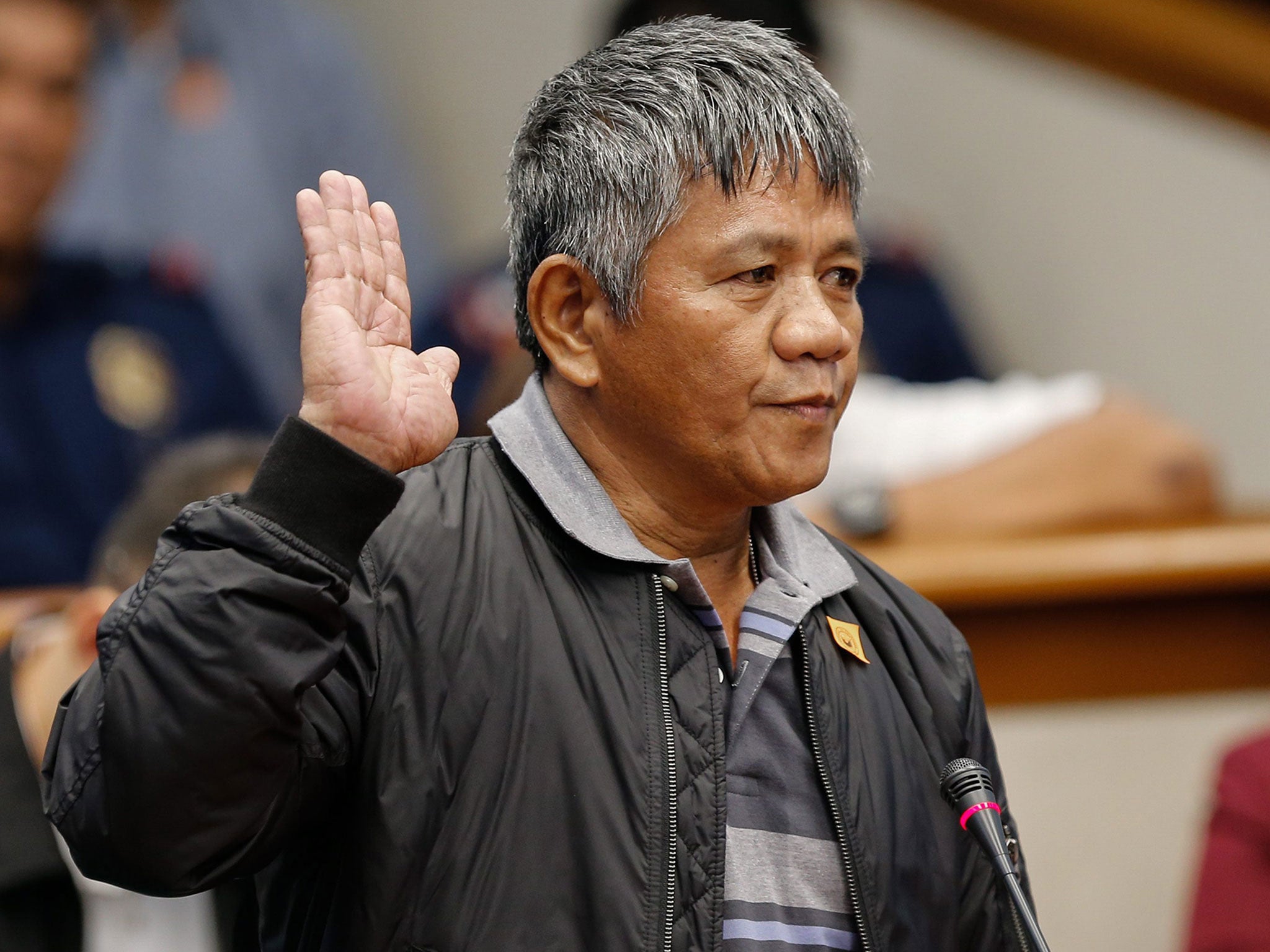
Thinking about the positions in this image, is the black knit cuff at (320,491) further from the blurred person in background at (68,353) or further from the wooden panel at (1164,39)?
the wooden panel at (1164,39)

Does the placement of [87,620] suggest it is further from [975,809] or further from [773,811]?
[975,809]

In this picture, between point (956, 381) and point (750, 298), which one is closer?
point (750, 298)

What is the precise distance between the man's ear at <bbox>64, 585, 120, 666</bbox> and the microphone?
917 millimetres

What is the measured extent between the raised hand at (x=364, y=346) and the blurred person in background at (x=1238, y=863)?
117 cm

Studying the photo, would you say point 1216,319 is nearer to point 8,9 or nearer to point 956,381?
point 956,381

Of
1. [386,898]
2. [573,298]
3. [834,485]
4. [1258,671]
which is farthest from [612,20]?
[386,898]

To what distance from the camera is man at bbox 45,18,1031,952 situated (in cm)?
94

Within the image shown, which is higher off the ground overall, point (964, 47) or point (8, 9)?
point (964, 47)

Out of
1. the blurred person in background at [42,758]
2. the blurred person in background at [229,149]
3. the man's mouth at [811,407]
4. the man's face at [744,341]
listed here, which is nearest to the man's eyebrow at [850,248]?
the man's face at [744,341]

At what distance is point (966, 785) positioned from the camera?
3.53ft

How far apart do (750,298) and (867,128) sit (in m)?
3.26

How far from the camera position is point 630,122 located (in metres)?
1.11

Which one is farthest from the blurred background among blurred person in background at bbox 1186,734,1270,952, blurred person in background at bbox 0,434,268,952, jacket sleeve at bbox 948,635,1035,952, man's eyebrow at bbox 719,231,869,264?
man's eyebrow at bbox 719,231,869,264

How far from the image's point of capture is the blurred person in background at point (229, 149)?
3.42 metres
